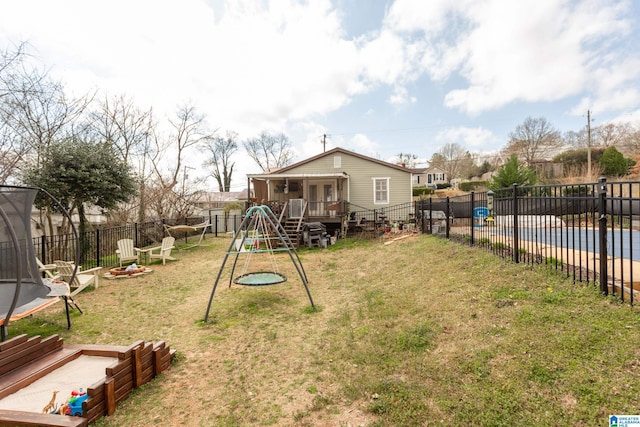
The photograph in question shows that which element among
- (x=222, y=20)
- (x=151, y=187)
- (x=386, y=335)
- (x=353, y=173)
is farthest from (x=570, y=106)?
(x=151, y=187)

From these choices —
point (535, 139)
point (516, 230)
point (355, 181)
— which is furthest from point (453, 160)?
point (516, 230)

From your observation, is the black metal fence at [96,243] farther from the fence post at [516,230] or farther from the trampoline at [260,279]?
the fence post at [516,230]

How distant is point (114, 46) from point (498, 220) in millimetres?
13361

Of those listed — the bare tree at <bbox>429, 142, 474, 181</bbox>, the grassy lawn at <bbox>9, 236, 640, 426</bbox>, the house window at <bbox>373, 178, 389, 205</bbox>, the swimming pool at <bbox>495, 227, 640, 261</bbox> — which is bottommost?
the grassy lawn at <bbox>9, 236, 640, 426</bbox>

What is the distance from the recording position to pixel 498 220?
23.2ft

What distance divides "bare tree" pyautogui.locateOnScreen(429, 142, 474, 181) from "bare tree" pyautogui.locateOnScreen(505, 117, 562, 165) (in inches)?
392

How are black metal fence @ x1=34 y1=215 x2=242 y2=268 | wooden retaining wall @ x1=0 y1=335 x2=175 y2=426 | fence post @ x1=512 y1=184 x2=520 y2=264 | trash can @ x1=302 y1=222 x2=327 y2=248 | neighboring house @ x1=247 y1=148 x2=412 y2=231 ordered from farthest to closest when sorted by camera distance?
neighboring house @ x1=247 y1=148 x2=412 y2=231 → trash can @ x1=302 y1=222 x2=327 y2=248 → black metal fence @ x1=34 y1=215 x2=242 y2=268 → fence post @ x1=512 y1=184 x2=520 y2=264 → wooden retaining wall @ x1=0 y1=335 x2=175 y2=426

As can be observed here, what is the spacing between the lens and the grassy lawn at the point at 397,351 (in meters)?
2.65

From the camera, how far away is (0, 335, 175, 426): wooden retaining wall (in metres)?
2.59

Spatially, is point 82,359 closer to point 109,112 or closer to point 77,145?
point 77,145

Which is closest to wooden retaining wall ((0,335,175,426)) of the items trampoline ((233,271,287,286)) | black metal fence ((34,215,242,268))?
trampoline ((233,271,287,286))

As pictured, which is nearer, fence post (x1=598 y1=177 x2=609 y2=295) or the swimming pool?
the swimming pool

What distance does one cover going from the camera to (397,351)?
3918 millimetres

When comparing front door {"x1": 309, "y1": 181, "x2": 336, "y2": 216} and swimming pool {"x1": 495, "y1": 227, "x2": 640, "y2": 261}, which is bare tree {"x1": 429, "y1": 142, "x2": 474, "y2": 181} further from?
swimming pool {"x1": 495, "y1": 227, "x2": 640, "y2": 261}
